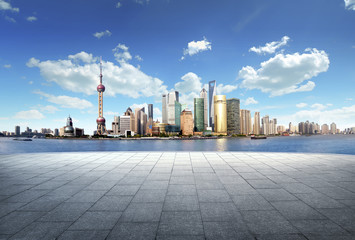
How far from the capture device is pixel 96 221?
4641mm

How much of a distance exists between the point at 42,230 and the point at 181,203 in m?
3.75

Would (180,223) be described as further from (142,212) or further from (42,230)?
(42,230)

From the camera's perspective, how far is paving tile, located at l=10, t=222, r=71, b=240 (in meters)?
4.00

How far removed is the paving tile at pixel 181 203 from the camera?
530cm

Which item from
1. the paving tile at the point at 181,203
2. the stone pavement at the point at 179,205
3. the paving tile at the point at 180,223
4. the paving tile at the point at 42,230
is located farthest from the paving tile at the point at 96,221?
the paving tile at the point at 181,203

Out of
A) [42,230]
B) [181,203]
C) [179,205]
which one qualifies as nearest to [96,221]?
[42,230]

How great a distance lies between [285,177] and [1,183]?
537 inches

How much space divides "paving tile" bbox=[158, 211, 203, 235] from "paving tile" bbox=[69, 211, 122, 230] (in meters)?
1.32

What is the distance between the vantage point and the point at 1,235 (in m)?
4.08

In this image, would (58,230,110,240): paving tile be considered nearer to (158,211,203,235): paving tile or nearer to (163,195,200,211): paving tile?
(158,211,203,235): paving tile

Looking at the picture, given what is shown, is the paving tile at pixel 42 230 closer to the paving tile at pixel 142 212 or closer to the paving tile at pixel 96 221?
the paving tile at pixel 96 221

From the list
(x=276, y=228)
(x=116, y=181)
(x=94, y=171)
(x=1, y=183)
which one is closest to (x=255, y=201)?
(x=276, y=228)

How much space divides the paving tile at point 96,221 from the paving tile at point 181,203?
1.50 metres

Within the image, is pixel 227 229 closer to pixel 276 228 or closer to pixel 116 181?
pixel 276 228
